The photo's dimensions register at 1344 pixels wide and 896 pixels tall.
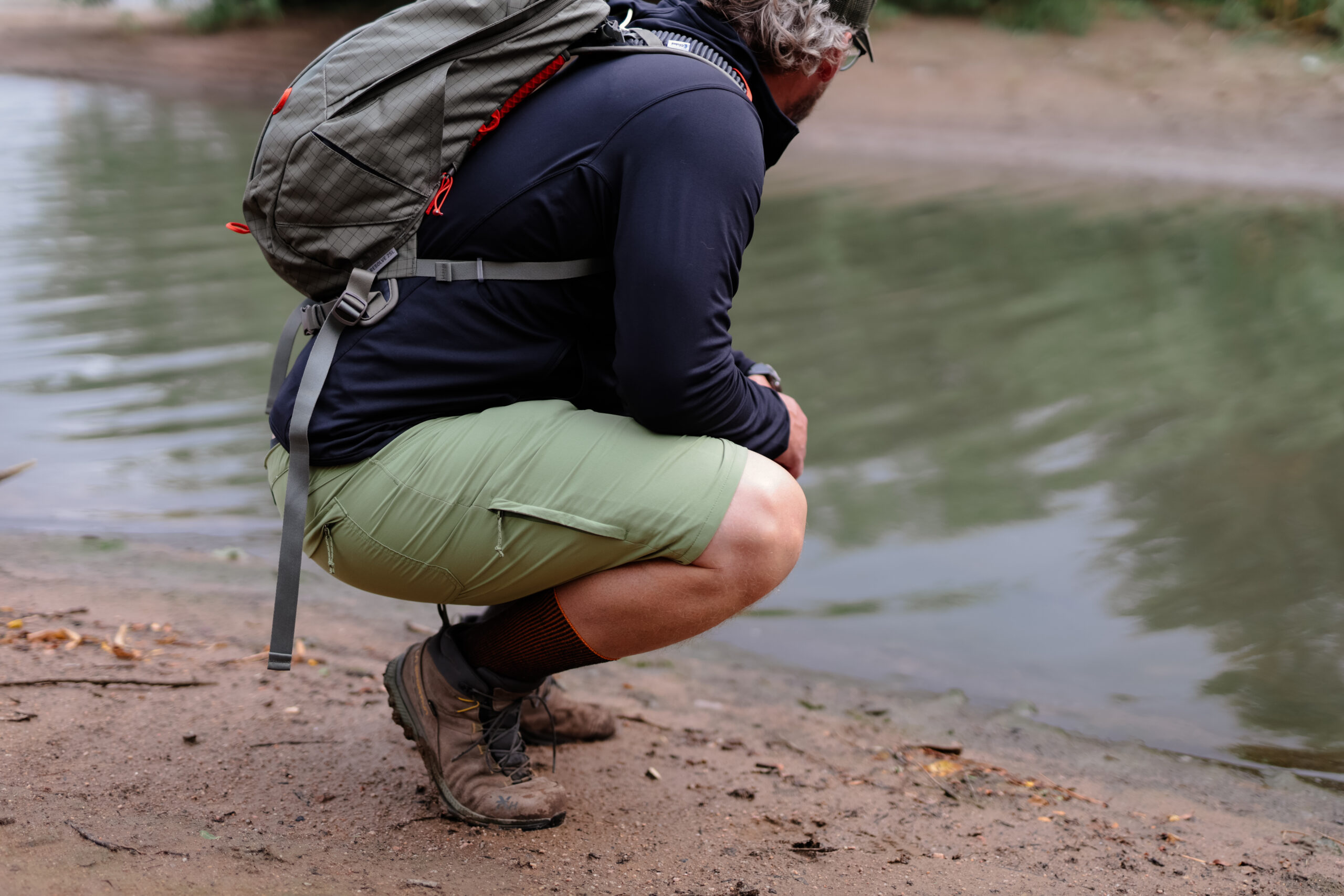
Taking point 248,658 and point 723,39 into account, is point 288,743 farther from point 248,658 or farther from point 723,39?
point 723,39

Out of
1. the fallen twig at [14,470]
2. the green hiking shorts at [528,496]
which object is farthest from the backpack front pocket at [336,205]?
the fallen twig at [14,470]

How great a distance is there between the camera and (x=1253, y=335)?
591 centimetres

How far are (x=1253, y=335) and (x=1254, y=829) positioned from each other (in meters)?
4.15

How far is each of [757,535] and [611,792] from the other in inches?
26.5

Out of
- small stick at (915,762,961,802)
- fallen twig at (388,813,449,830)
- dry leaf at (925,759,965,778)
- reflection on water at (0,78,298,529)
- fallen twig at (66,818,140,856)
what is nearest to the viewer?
fallen twig at (66,818,140,856)

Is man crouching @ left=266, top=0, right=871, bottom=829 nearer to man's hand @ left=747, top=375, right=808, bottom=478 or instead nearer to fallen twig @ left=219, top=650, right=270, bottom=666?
man's hand @ left=747, top=375, right=808, bottom=478

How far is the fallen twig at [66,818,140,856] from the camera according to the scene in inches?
72.3

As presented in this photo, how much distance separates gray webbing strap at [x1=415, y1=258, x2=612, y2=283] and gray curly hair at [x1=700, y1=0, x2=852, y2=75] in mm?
447

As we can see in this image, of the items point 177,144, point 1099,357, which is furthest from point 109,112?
point 1099,357

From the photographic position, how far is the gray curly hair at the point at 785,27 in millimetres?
1963

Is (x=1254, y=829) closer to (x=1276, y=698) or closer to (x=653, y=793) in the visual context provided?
(x=1276, y=698)

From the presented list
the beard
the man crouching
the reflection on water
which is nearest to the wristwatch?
the man crouching

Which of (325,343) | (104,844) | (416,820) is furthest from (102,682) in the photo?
(325,343)

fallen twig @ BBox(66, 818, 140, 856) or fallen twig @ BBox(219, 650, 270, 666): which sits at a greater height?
fallen twig @ BBox(66, 818, 140, 856)
